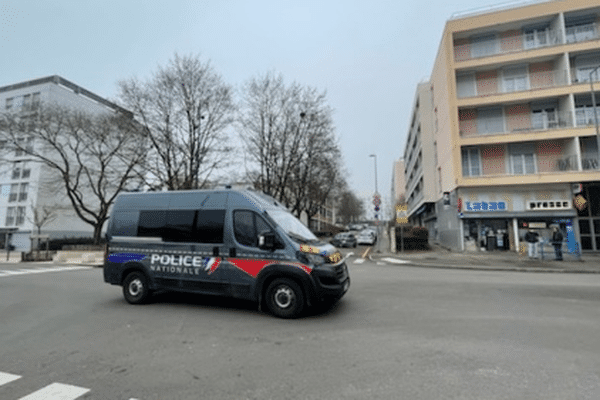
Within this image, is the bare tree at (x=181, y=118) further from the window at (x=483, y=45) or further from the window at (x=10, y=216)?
the window at (x=10, y=216)

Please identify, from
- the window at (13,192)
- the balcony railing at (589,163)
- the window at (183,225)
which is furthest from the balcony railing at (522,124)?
the window at (13,192)

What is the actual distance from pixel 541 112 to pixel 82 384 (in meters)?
28.7

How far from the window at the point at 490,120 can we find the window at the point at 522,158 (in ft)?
5.74

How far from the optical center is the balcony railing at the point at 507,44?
22656mm

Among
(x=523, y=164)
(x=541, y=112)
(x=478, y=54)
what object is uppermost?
(x=478, y=54)

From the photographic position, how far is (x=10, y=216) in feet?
148

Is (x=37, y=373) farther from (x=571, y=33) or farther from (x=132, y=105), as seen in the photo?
(x=571, y=33)

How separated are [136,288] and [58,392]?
4.19 m

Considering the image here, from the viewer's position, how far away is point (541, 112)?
22.4 meters

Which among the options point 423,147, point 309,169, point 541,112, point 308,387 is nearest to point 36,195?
point 309,169

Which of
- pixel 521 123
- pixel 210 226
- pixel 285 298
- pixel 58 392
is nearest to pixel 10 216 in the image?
pixel 210 226

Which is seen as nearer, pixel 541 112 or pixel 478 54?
pixel 541 112

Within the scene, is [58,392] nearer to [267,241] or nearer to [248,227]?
[267,241]

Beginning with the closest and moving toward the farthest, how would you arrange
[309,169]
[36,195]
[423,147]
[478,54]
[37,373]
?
[37,373] < [478,54] < [309,169] < [423,147] < [36,195]
